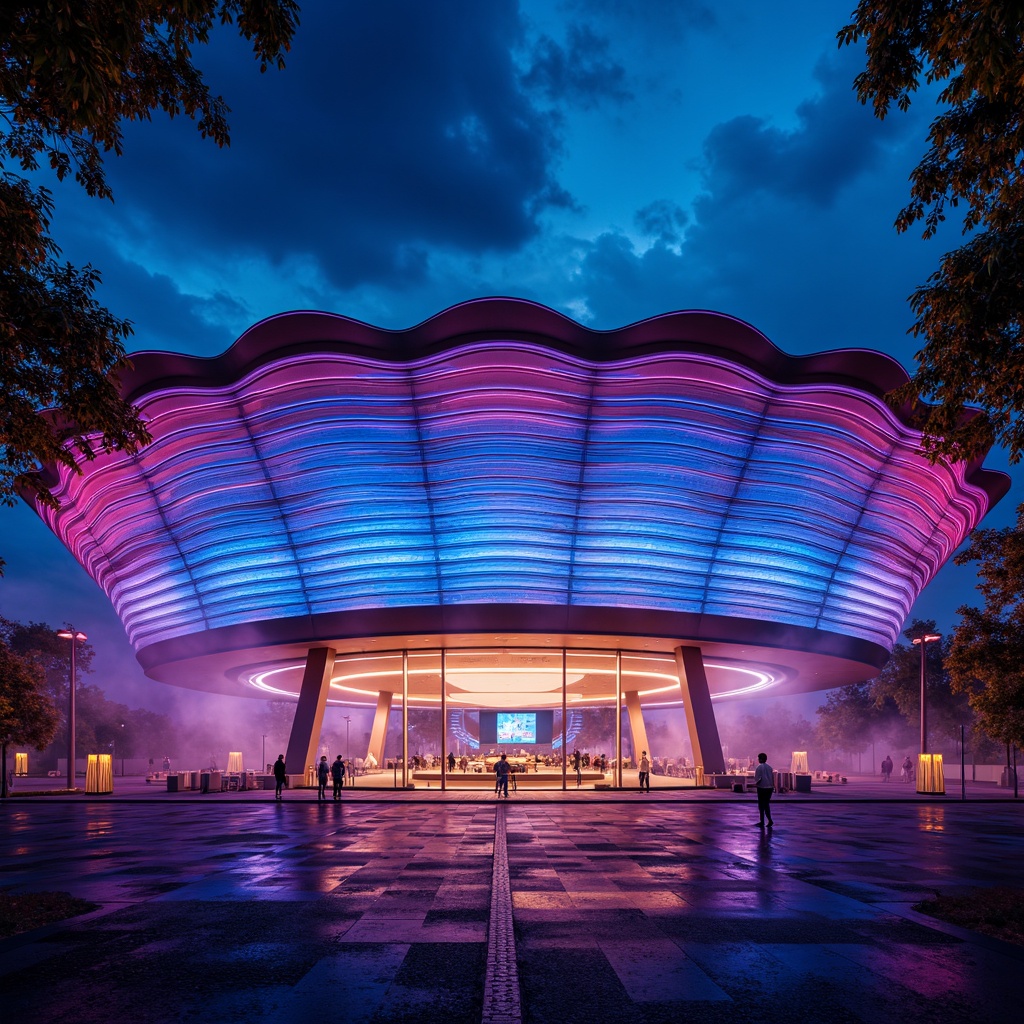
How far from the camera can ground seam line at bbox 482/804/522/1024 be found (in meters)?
6.31

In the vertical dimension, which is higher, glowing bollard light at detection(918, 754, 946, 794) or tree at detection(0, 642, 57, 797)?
tree at detection(0, 642, 57, 797)

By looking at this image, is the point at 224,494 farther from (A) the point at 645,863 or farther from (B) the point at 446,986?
(B) the point at 446,986

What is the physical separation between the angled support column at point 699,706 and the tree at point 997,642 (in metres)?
16.5

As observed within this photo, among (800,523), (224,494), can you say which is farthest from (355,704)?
(800,523)

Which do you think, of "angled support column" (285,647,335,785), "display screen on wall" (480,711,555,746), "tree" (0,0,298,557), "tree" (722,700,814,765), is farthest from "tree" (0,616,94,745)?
"tree" (722,700,814,765)

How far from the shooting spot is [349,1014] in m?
6.26

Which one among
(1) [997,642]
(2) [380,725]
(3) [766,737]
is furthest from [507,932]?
(3) [766,737]

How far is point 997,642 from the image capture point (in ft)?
91.7

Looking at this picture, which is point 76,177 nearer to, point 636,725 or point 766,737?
point 636,725

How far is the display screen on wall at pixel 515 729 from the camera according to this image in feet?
213

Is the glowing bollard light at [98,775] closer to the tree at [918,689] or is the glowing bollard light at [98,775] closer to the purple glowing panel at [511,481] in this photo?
the purple glowing panel at [511,481]

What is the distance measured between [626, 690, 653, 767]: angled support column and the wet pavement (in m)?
39.9

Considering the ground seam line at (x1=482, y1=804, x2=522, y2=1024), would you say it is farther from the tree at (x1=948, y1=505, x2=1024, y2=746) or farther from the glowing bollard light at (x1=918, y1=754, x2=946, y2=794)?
the glowing bollard light at (x1=918, y1=754, x2=946, y2=794)

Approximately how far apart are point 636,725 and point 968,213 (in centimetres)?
5552
